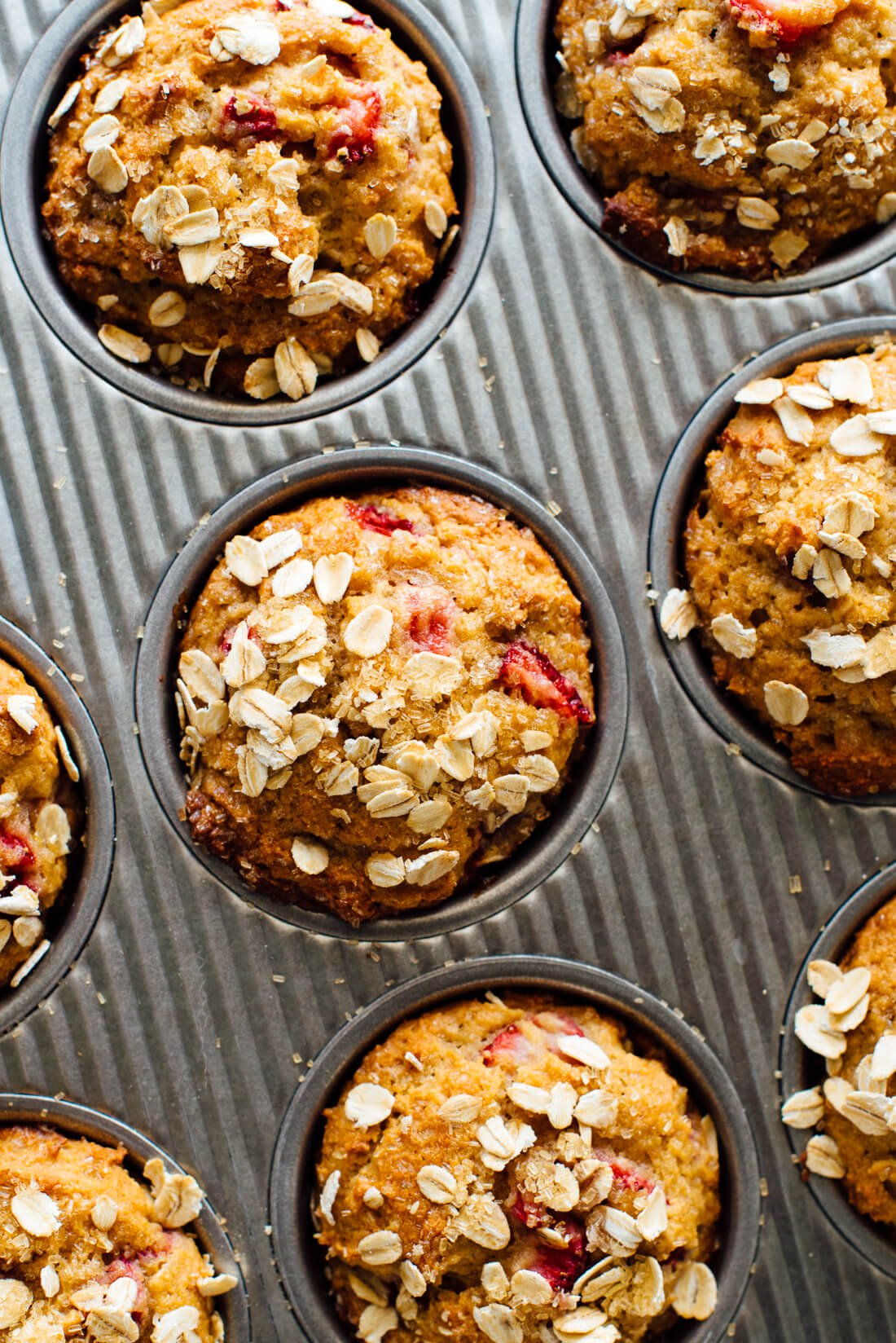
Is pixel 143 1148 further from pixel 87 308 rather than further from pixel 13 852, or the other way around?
pixel 87 308

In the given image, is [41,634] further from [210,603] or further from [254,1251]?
[254,1251]


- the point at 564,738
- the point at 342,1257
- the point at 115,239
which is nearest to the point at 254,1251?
the point at 342,1257

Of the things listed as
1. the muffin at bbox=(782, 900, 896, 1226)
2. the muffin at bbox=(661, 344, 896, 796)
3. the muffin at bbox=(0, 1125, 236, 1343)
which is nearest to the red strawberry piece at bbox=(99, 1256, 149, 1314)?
the muffin at bbox=(0, 1125, 236, 1343)

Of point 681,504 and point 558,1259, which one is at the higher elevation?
point 681,504

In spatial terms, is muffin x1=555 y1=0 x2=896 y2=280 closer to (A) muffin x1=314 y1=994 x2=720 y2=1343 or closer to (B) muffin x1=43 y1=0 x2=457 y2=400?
(B) muffin x1=43 y1=0 x2=457 y2=400

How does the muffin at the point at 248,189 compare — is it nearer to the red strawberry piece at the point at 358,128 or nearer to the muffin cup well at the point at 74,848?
the red strawberry piece at the point at 358,128

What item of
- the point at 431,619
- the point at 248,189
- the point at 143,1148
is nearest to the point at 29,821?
the point at 143,1148
